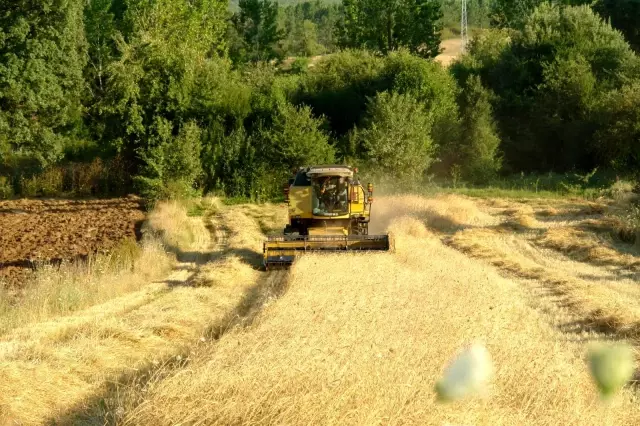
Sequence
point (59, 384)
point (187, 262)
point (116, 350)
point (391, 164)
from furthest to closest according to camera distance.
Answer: point (391, 164) < point (187, 262) < point (116, 350) < point (59, 384)

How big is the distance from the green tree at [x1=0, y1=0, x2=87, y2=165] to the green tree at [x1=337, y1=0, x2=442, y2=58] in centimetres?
3380

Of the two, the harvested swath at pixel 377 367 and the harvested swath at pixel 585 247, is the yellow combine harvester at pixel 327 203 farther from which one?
the harvested swath at pixel 377 367

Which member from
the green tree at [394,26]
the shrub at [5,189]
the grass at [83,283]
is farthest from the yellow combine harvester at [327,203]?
the green tree at [394,26]

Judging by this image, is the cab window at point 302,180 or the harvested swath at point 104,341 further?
the cab window at point 302,180

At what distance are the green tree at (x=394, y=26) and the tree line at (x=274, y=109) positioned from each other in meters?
16.8

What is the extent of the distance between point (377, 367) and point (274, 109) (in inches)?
1222

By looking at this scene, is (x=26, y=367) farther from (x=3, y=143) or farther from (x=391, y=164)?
(x=3, y=143)

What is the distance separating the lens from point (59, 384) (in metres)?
7.32

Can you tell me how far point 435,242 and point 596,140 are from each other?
19464mm

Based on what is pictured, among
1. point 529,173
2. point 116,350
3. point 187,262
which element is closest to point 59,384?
point 116,350

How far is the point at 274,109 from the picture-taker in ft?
118

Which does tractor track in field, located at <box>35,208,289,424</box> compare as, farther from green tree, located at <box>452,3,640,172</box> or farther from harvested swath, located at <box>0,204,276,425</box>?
green tree, located at <box>452,3,640,172</box>

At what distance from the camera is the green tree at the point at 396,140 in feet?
107

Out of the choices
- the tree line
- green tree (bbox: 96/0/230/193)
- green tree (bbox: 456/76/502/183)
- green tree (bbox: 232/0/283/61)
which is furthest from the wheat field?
green tree (bbox: 232/0/283/61)
